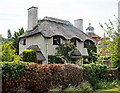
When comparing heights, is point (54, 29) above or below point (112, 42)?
above

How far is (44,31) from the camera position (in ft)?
65.2

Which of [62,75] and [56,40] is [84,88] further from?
[56,40]

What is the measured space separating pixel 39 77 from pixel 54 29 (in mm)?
13469

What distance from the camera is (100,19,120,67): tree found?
30.8 ft

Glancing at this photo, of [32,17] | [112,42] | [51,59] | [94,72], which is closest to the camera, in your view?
[112,42]

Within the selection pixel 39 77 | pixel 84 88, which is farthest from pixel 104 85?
pixel 39 77

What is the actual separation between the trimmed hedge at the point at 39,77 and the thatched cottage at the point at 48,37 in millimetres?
10036

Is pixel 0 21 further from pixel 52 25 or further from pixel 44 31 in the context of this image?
pixel 52 25

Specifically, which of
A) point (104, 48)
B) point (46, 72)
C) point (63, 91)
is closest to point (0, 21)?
point (46, 72)

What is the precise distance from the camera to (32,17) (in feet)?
72.5

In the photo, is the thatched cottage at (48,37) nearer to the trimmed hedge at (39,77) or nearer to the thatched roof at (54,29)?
the thatched roof at (54,29)

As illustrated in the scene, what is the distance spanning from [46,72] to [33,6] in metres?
15.3

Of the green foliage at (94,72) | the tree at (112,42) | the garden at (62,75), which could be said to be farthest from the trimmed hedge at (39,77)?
the tree at (112,42)

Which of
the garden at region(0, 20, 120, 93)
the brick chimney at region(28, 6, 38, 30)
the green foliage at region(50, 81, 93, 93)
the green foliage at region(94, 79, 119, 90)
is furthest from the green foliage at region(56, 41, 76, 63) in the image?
the green foliage at region(50, 81, 93, 93)
